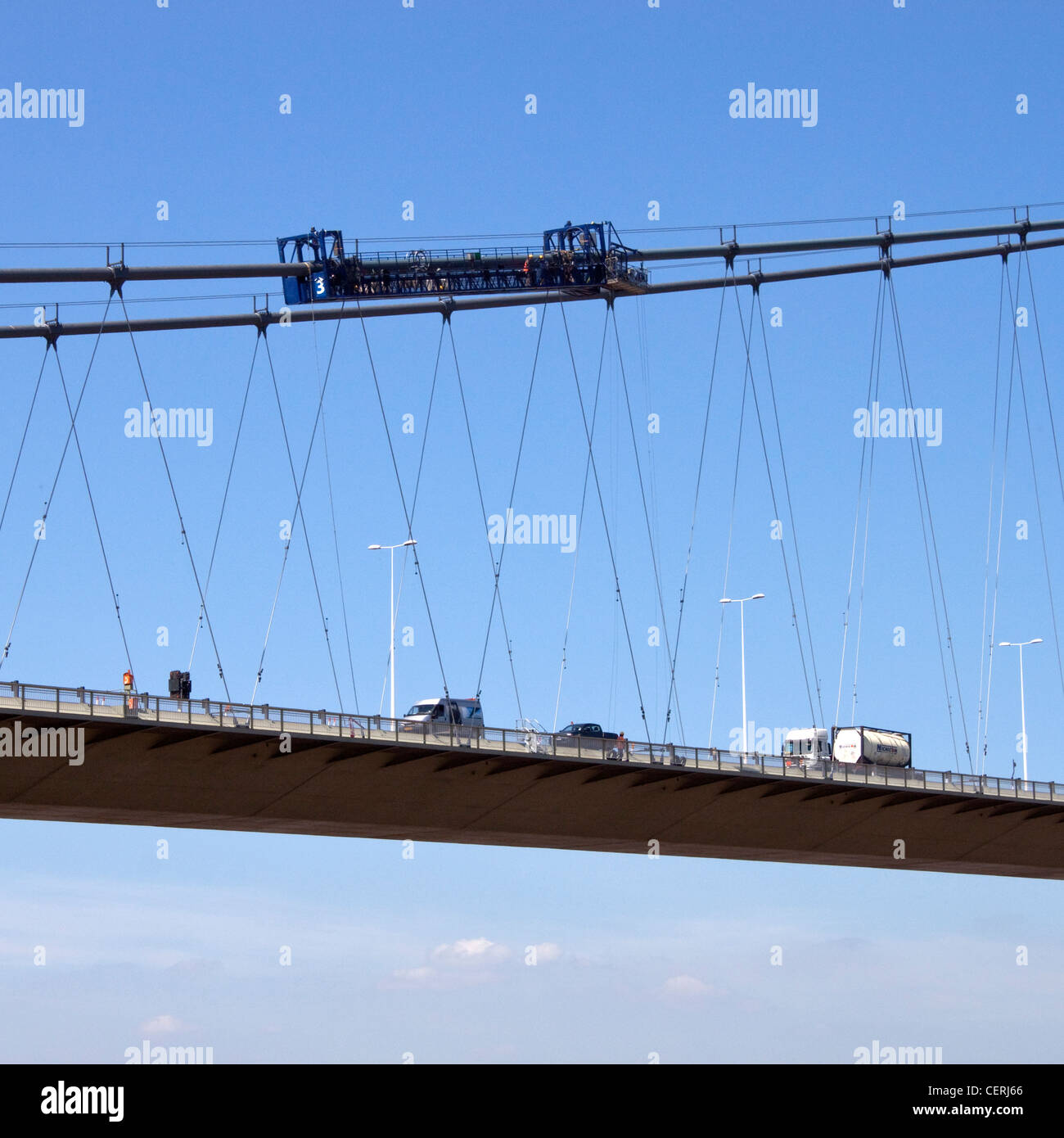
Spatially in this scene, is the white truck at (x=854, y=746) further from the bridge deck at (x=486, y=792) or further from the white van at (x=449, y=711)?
the white van at (x=449, y=711)

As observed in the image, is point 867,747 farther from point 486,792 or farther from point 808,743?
point 486,792

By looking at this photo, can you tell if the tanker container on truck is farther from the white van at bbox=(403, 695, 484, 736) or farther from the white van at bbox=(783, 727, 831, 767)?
the white van at bbox=(403, 695, 484, 736)

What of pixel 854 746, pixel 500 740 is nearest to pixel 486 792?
pixel 500 740

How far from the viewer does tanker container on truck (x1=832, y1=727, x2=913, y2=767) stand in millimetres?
67312

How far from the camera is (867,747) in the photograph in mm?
67438

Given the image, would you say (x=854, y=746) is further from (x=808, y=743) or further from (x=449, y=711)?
(x=449, y=711)

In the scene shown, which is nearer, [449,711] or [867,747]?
[449,711]

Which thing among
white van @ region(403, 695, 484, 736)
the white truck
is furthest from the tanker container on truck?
white van @ region(403, 695, 484, 736)

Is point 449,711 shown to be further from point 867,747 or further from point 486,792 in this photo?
point 867,747

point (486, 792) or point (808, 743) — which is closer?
point (486, 792)

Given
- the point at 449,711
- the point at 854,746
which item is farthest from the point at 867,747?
the point at 449,711

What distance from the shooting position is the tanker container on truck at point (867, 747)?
67312 millimetres
